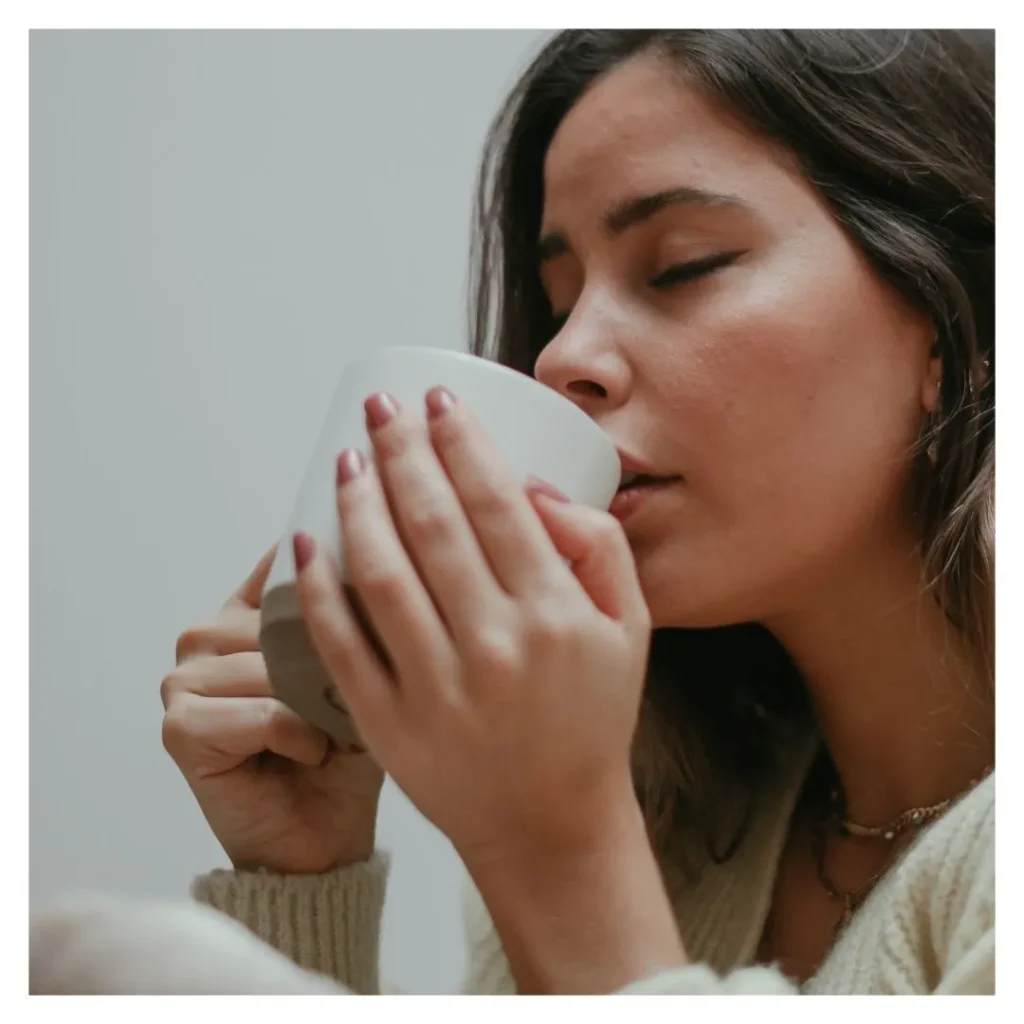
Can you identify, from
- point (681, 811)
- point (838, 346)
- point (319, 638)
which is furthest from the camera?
point (681, 811)

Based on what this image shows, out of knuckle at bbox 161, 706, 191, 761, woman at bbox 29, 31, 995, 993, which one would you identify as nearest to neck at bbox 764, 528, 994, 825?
woman at bbox 29, 31, 995, 993

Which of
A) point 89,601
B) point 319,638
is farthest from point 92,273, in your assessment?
point 319,638

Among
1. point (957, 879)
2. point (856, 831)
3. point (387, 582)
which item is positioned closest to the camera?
point (387, 582)

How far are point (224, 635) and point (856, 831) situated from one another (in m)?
0.41

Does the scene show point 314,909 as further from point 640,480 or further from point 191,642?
point 640,480

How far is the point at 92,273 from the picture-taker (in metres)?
0.70

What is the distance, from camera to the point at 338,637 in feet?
1.78

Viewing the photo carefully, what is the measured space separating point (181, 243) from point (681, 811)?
0.47 meters

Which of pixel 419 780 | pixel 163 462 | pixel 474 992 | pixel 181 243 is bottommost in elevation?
pixel 474 992

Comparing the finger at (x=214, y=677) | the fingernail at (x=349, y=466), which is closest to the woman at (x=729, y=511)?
the finger at (x=214, y=677)

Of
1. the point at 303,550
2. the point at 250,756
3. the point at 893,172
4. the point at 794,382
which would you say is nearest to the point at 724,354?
the point at 794,382

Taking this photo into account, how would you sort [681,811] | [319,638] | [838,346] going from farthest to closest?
[681,811] → [838,346] → [319,638]

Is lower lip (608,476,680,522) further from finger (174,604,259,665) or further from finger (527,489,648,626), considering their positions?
finger (174,604,259,665)
